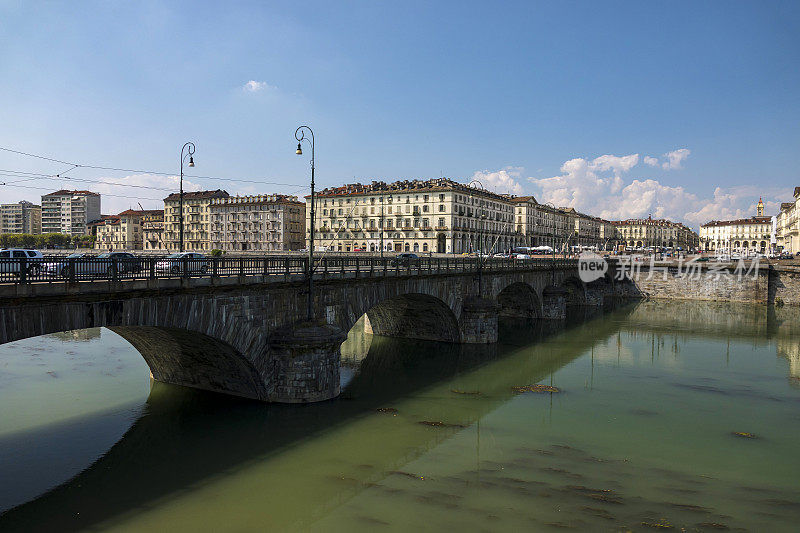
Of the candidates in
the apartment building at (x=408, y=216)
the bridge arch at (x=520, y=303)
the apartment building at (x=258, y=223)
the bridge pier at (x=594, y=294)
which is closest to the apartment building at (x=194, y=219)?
the apartment building at (x=258, y=223)

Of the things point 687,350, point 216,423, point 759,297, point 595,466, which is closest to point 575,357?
point 687,350

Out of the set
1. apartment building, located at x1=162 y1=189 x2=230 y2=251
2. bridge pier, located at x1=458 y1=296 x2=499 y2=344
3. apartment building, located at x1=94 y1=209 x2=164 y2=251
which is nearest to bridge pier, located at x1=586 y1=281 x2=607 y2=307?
bridge pier, located at x1=458 y1=296 x2=499 y2=344

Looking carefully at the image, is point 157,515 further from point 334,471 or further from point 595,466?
point 595,466

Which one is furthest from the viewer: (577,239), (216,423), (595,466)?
(577,239)

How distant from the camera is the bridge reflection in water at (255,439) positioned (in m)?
14.8

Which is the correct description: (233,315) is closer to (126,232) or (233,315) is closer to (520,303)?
(520,303)

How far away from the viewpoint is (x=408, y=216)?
397 ft

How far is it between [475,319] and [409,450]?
21267 mm

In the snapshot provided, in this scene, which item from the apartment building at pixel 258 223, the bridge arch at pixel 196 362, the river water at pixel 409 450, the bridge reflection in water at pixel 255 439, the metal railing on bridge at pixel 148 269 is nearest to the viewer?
the metal railing on bridge at pixel 148 269

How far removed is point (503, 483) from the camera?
54.1 ft

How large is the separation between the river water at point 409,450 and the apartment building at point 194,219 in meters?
127

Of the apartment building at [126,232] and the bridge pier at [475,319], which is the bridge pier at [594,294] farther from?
the apartment building at [126,232]

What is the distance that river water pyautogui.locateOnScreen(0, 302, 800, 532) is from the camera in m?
14.5

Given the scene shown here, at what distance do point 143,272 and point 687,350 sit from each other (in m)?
37.9
